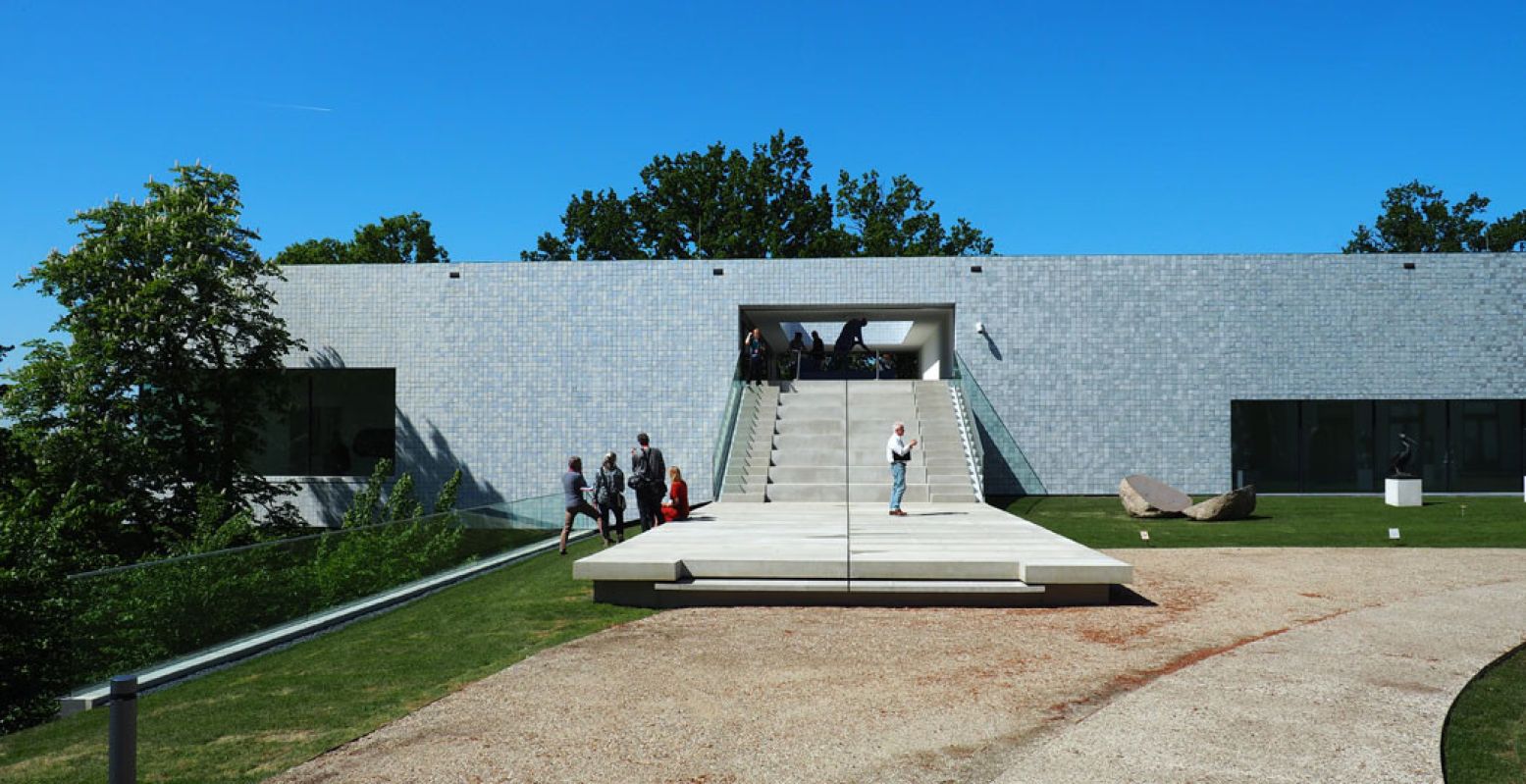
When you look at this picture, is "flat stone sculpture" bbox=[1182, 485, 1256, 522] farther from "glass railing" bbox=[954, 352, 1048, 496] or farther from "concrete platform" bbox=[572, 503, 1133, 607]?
"concrete platform" bbox=[572, 503, 1133, 607]

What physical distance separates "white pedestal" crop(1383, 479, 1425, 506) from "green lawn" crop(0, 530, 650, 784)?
58.5 feet

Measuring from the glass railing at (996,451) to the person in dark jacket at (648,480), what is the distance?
870cm

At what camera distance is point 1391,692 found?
256 inches

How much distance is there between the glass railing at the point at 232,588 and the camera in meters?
7.86

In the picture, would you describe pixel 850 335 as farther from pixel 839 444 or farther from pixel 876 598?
pixel 876 598

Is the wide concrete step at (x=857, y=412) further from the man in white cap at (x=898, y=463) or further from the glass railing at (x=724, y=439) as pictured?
the man in white cap at (x=898, y=463)

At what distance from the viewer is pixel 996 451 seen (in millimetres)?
22766

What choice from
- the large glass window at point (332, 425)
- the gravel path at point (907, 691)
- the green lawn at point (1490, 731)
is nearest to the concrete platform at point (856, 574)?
the gravel path at point (907, 691)

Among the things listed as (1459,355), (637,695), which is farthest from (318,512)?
(1459,355)

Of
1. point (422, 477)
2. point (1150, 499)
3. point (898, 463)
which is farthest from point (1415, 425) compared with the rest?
point (422, 477)

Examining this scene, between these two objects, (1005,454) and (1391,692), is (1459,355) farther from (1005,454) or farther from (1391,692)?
(1391,692)

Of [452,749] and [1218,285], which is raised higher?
[1218,285]

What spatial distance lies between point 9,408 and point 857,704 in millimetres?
21070

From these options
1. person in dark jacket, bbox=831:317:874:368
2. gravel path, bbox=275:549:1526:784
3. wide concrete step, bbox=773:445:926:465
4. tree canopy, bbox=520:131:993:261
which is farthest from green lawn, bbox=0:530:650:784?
tree canopy, bbox=520:131:993:261
